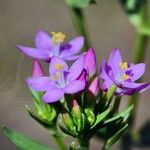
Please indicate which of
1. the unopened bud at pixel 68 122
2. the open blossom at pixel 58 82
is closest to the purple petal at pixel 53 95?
the open blossom at pixel 58 82

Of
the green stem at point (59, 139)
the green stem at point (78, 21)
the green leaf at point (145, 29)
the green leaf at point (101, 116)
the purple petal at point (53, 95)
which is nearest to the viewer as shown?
the purple petal at point (53, 95)

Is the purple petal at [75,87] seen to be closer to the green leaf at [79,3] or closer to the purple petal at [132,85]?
the purple petal at [132,85]

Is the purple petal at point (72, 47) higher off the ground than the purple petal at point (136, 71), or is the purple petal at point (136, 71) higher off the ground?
the purple petal at point (72, 47)

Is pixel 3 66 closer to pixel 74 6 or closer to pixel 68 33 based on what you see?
pixel 68 33

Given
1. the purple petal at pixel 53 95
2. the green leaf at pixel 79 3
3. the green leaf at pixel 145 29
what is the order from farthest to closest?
the green leaf at pixel 145 29 < the green leaf at pixel 79 3 < the purple petal at pixel 53 95

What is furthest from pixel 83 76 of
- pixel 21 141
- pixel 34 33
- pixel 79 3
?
pixel 34 33

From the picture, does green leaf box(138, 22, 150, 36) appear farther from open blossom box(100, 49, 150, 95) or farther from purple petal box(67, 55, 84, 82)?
purple petal box(67, 55, 84, 82)
